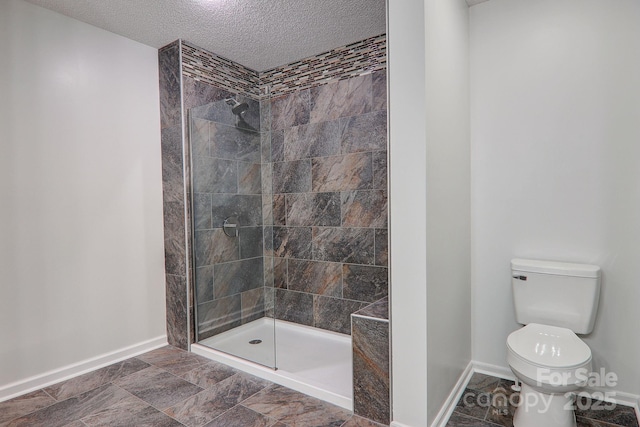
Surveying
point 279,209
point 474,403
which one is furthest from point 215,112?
point 474,403

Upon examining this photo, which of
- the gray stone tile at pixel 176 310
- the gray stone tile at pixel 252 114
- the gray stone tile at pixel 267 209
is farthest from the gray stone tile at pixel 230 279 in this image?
the gray stone tile at pixel 252 114

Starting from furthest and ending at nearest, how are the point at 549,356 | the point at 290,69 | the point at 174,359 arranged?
the point at 290,69, the point at 174,359, the point at 549,356

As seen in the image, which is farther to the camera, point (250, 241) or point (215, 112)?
point (250, 241)

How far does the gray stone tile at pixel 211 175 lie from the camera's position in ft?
9.49

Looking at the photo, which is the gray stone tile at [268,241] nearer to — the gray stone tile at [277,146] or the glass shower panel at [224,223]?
the glass shower panel at [224,223]

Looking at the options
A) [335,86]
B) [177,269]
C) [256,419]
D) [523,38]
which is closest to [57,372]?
[177,269]

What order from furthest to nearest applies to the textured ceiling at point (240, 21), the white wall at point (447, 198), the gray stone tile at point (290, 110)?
the gray stone tile at point (290, 110)
the textured ceiling at point (240, 21)
the white wall at point (447, 198)

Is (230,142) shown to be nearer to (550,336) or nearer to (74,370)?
(74,370)

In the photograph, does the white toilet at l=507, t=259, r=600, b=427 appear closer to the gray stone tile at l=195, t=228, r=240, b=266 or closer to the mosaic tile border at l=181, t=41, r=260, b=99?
the gray stone tile at l=195, t=228, r=240, b=266

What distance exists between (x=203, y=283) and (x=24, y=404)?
1.28 metres

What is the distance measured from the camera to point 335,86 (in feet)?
9.99

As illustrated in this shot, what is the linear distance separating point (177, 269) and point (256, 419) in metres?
1.45

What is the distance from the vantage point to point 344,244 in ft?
10.0

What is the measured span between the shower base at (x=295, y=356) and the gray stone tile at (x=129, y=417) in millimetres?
654
